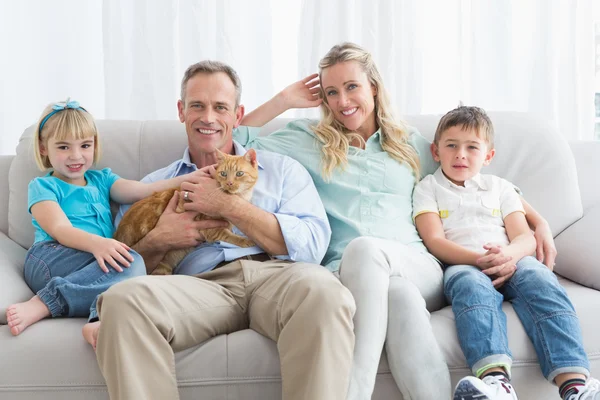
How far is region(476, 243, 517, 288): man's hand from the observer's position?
185 centimetres

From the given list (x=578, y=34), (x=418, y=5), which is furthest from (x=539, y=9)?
(x=418, y=5)

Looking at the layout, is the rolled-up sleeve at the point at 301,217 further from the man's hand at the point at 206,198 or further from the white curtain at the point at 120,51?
the white curtain at the point at 120,51

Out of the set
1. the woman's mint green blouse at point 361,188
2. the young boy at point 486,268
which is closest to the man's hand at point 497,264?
the young boy at point 486,268

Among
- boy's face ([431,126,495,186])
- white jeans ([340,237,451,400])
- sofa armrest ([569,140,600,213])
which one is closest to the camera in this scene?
white jeans ([340,237,451,400])

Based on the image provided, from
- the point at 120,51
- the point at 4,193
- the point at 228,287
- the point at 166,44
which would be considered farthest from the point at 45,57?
the point at 228,287

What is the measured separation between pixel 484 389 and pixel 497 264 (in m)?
0.51

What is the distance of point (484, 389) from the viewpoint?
145 centimetres

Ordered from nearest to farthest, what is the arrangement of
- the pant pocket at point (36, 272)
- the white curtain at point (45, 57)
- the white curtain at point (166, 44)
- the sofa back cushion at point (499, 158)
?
the pant pocket at point (36, 272), the sofa back cushion at point (499, 158), the white curtain at point (166, 44), the white curtain at point (45, 57)

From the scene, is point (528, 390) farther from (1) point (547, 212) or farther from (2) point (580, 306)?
(1) point (547, 212)

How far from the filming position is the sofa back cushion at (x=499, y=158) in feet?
7.25

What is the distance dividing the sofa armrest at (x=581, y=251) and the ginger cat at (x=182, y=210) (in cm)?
104

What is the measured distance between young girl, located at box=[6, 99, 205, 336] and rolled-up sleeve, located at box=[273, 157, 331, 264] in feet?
1.02

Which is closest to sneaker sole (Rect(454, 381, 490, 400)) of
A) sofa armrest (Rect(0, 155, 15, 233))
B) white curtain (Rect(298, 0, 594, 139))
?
sofa armrest (Rect(0, 155, 15, 233))

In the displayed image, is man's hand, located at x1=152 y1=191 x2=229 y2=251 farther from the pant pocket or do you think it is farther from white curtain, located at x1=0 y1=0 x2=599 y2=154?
white curtain, located at x1=0 y1=0 x2=599 y2=154
